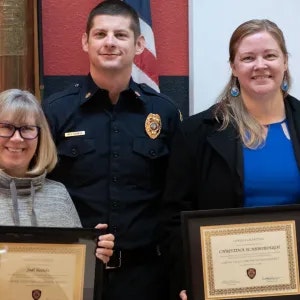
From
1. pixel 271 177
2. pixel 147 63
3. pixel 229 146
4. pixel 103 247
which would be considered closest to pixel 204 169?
pixel 229 146

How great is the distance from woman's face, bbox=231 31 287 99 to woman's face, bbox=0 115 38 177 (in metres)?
0.79

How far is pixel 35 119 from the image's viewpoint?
6.69 ft

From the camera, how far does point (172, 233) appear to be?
2.09m

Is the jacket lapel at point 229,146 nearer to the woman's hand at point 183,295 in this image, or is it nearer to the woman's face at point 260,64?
the woman's face at point 260,64

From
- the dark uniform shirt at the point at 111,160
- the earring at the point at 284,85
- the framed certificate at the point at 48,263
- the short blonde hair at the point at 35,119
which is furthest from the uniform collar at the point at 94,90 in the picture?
the framed certificate at the point at 48,263

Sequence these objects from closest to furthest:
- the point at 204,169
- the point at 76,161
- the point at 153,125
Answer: the point at 204,169
the point at 76,161
the point at 153,125

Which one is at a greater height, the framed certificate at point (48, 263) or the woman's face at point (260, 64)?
the woman's face at point (260, 64)

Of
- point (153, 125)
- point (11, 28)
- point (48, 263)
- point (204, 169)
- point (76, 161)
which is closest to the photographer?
point (48, 263)

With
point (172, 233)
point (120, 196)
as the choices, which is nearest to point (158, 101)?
point (120, 196)

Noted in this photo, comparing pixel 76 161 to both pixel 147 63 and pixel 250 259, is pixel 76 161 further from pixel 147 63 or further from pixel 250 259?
pixel 147 63

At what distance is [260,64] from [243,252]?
66cm

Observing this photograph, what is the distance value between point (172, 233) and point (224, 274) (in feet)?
1.02

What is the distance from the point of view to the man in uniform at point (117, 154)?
224 cm

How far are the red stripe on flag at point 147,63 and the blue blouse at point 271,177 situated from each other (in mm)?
1246
